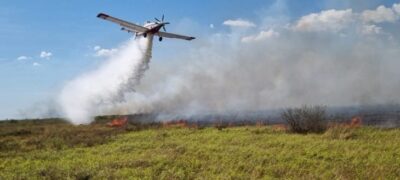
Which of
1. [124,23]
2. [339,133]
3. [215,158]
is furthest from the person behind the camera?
[124,23]

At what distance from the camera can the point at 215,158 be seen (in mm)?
24078

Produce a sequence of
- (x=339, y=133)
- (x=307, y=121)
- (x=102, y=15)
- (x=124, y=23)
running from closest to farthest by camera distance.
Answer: (x=339, y=133), (x=307, y=121), (x=102, y=15), (x=124, y=23)

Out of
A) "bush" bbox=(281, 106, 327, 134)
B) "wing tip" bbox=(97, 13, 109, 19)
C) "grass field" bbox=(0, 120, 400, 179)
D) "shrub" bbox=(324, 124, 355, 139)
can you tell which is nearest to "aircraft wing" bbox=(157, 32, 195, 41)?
"wing tip" bbox=(97, 13, 109, 19)

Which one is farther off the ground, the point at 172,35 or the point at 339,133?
the point at 172,35

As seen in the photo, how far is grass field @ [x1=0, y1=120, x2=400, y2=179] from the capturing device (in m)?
20.5

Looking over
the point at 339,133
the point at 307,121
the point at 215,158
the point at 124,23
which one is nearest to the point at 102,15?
the point at 124,23

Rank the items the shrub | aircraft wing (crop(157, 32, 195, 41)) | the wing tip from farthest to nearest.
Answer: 1. aircraft wing (crop(157, 32, 195, 41))
2. the wing tip
3. the shrub

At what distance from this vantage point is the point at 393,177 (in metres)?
19.0

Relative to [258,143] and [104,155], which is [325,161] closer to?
[258,143]

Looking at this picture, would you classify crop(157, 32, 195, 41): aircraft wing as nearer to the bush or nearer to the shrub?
the bush

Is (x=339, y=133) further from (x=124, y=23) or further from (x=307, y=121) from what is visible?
(x=124, y=23)

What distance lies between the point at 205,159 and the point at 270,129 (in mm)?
15474

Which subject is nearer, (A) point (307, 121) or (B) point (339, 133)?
(B) point (339, 133)

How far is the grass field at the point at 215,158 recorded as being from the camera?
20.5 meters
